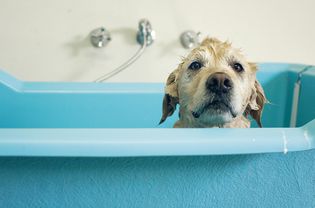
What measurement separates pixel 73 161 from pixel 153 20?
43.0 inches

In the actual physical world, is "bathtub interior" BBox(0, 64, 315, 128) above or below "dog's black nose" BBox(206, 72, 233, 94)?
below

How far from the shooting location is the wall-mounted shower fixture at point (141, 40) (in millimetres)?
1525

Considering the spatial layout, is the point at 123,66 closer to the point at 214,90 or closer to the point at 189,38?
Answer: the point at 189,38

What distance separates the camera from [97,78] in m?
1.64

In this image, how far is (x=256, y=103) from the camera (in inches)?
41.3

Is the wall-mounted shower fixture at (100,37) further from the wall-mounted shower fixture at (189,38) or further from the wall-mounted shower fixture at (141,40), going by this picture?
the wall-mounted shower fixture at (189,38)

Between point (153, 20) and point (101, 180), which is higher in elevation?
point (153, 20)

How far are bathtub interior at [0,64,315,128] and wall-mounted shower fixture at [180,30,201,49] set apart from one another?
1.25ft

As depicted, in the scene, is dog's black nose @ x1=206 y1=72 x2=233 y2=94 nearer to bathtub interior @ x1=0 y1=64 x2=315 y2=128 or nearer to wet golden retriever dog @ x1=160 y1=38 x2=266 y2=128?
wet golden retriever dog @ x1=160 y1=38 x2=266 y2=128

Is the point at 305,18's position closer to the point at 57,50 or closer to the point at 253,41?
the point at 253,41

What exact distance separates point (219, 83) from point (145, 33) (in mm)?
759

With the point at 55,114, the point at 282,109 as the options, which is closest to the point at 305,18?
the point at 282,109

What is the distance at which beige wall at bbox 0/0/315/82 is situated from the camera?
1.56 metres

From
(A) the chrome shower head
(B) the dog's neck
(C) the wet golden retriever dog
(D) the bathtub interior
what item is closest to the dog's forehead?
(C) the wet golden retriever dog
